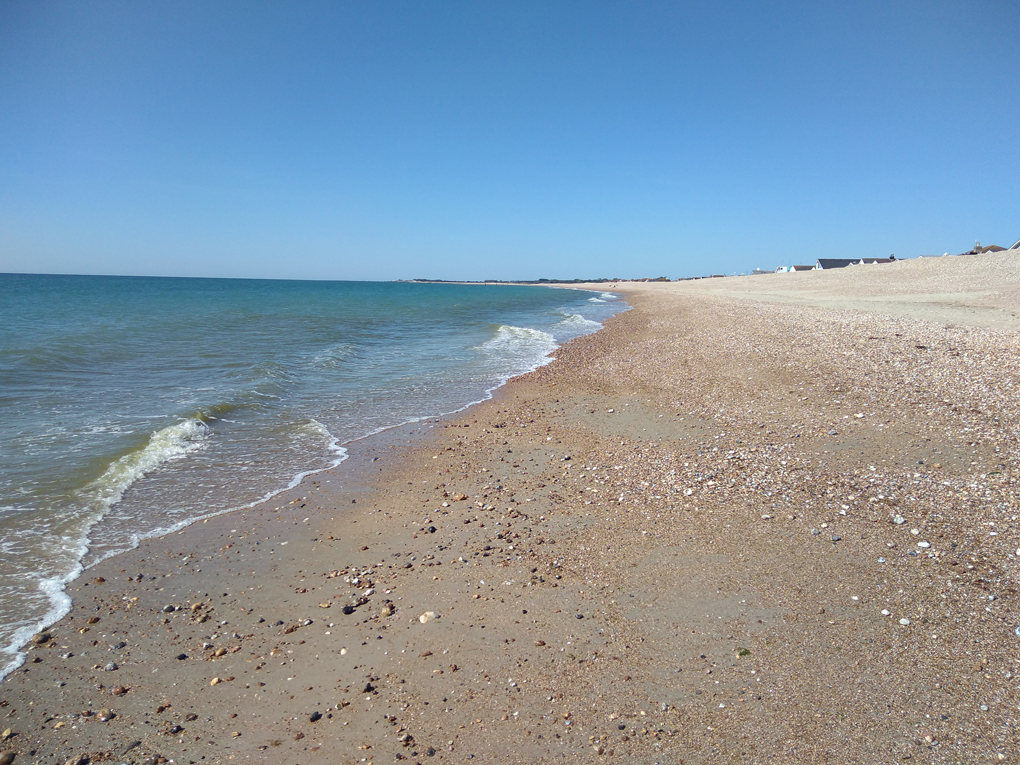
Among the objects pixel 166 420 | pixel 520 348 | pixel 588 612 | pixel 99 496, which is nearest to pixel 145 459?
pixel 99 496

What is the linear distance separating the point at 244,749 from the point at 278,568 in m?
2.32

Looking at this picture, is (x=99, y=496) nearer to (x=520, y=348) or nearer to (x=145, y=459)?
(x=145, y=459)

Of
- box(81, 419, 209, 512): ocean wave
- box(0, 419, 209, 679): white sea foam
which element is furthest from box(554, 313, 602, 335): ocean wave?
box(0, 419, 209, 679): white sea foam

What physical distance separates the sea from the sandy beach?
23.6 inches

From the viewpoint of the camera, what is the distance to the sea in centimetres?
612

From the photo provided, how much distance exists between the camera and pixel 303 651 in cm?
422

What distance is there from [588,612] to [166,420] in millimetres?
9679

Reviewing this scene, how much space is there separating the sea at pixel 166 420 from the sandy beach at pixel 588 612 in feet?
1.97

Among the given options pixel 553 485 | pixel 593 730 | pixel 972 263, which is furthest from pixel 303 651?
pixel 972 263

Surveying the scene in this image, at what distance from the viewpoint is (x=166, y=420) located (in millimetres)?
10570

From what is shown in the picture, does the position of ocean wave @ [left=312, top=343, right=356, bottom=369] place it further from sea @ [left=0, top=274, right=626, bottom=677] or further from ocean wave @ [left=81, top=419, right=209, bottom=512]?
ocean wave @ [left=81, top=419, right=209, bottom=512]

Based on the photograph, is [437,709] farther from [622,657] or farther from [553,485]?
[553,485]

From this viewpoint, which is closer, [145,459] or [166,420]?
[145,459]

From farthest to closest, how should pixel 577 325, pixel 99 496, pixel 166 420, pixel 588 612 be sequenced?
1. pixel 577 325
2. pixel 166 420
3. pixel 99 496
4. pixel 588 612
